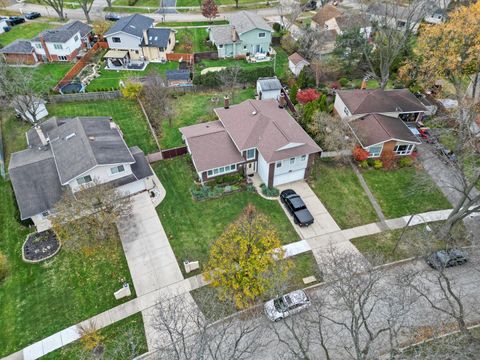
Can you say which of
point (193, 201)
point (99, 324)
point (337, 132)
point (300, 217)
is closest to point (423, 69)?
point (337, 132)

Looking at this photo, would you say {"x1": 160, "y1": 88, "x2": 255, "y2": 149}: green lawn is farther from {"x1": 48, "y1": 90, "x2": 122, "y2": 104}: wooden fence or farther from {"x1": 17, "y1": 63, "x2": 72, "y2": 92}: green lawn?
{"x1": 17, "y1": 63, "x2": 72, "y2": 92}: green lawn

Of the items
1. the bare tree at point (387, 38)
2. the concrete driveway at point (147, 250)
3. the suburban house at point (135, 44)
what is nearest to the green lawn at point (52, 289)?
the concrete driveway at point (147, 250)

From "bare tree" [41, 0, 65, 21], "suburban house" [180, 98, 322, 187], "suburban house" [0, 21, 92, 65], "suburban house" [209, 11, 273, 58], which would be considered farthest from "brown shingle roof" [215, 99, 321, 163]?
"bare tree" [41, 0, 65, 21]

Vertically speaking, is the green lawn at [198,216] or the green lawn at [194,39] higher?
the green lawn at [194,39]

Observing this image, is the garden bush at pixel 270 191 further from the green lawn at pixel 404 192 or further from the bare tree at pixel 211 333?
the bare tree at pixel 211 333

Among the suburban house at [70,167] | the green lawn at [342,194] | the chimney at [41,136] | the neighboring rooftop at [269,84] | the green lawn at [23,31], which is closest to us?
the suburban house at [70,167]

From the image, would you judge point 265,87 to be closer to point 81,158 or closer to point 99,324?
point 81,158

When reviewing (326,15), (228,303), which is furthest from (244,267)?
(326,15)
